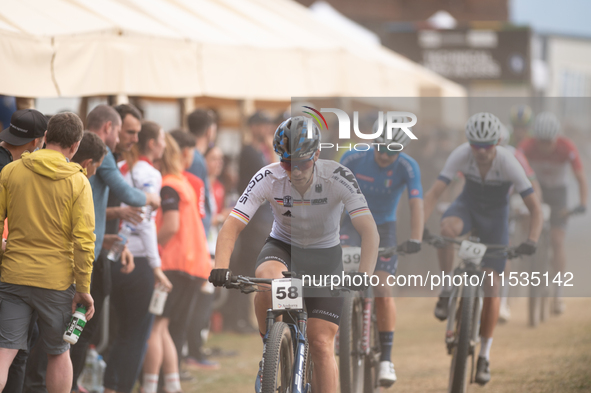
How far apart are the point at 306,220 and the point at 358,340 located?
5.16 feet

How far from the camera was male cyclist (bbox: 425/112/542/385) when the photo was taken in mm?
5961

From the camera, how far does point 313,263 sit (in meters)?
5.01

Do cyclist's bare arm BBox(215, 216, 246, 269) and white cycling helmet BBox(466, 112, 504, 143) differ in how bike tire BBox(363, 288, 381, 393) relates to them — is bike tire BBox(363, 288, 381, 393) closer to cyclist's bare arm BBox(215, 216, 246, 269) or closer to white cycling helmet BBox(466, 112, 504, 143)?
white cycling helmet BBox(466, 112, 504, 143)

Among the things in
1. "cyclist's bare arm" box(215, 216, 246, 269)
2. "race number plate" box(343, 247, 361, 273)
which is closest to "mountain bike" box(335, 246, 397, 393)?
"race number plate" box(343, 247, 361, 273)

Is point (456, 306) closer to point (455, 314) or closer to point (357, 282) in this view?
point (455, 314)

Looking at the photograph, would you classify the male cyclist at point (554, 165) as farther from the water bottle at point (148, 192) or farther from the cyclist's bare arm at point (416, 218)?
the water bottle at point (148, 192)

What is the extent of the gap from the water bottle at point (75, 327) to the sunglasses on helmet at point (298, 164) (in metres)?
1.52

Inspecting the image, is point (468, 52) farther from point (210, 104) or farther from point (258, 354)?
point (258, 354)

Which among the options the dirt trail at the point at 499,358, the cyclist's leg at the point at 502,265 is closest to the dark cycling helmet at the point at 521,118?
the dirt trail at the point at 499,358

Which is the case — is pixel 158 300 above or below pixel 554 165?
below

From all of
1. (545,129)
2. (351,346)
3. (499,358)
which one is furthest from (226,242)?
(545,129)

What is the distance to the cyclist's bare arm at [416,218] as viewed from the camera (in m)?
5.75

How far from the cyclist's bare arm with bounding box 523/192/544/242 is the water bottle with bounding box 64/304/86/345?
11.5 ft

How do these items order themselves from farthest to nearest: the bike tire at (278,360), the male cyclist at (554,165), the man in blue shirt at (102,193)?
the male cyclist at (554,165) → the man in blue shirt at (102,193) → the bike tire at (278,360)
